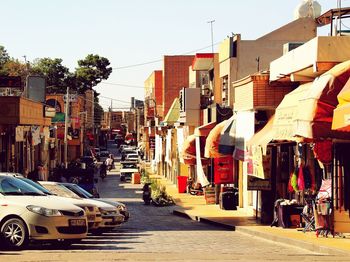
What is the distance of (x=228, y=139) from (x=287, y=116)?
11.4m

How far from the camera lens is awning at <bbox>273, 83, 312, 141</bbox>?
26742 millimetres

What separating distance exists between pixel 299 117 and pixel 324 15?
24.6 m

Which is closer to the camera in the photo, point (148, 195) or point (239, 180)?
point (239, 180)

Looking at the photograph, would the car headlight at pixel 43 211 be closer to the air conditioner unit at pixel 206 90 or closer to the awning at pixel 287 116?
the awning at pixel 287 116

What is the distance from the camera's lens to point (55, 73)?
Result: 483 feet

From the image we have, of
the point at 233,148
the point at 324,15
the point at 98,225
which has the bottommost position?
the point at 98,225

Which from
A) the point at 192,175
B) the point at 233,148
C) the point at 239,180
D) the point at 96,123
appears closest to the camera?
the point at 233,148

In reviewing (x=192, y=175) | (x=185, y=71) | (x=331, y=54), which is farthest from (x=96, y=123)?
(x=331, y=54)

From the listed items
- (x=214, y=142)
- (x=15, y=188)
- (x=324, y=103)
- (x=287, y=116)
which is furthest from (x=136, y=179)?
(x=15, y=188)

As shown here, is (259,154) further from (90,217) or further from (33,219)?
(33,219)

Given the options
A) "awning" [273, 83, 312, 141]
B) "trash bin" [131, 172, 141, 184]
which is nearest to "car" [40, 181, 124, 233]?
"awning" [273, 83, 312, 141]

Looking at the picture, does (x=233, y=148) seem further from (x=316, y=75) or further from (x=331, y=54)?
(x=331, y=54)

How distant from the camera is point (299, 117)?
950 inches

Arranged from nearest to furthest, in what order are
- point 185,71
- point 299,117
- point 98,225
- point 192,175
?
1. point 299,117
2. point 98,225
3. point 192,175
4. point 185,71
